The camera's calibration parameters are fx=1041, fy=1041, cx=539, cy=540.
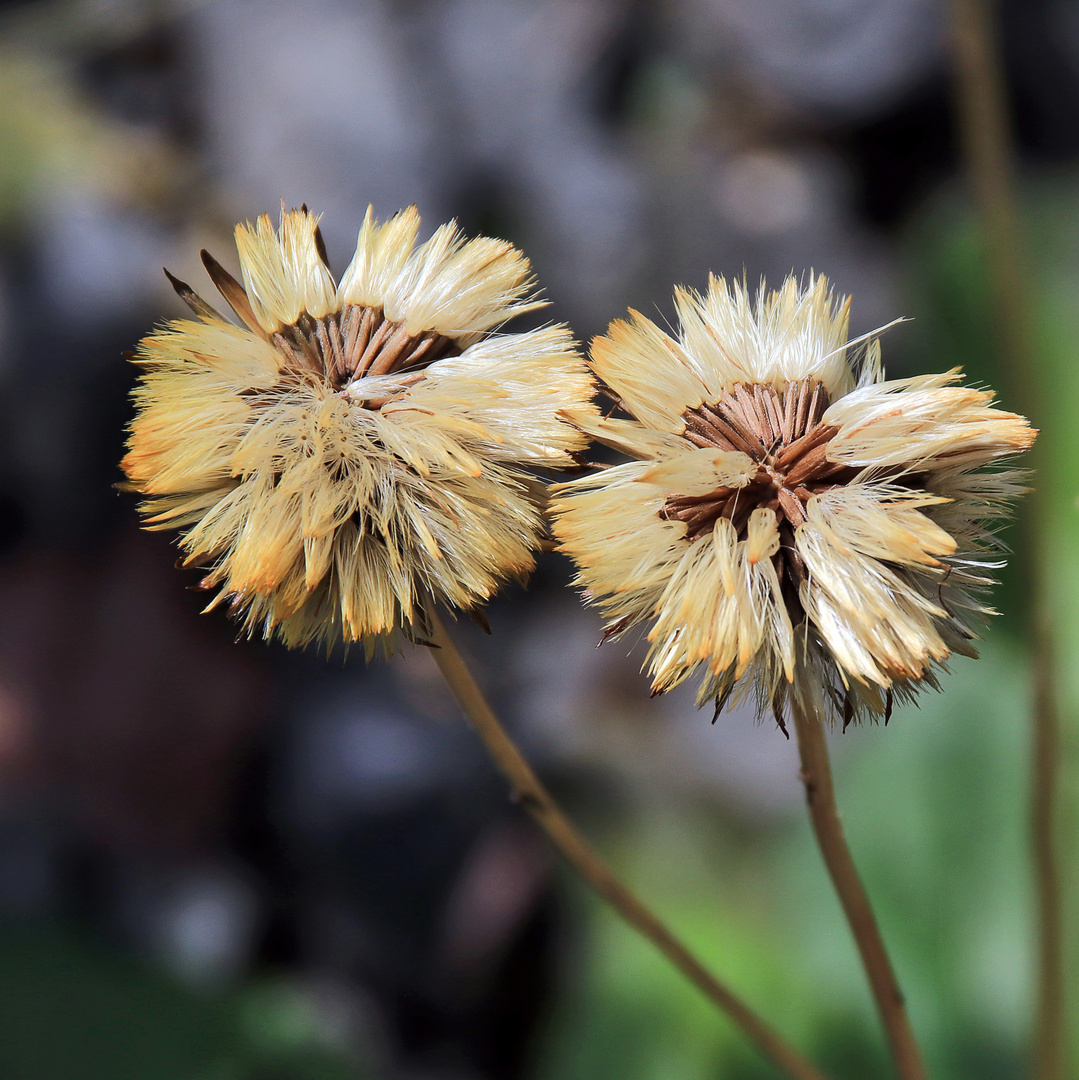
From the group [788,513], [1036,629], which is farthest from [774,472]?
[1036,629]

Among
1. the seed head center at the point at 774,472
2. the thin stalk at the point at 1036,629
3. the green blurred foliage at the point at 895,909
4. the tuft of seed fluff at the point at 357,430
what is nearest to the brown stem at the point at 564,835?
the tuft of seed fluff at the point at 357,430

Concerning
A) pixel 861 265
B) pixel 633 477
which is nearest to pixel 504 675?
pixel 861 265

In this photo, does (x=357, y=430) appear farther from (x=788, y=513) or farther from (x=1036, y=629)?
(x=1036, y=629)

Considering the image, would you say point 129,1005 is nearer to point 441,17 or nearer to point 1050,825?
point 1050,825

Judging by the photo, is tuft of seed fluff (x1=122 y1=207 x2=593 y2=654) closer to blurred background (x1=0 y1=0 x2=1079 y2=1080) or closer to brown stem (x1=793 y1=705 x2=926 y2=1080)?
brown stem (x1=793 y1=705 x2=926 y2=1080)

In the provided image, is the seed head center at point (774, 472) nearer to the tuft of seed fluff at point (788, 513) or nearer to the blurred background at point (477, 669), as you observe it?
the tuft of seed fluff at point (788, 513)

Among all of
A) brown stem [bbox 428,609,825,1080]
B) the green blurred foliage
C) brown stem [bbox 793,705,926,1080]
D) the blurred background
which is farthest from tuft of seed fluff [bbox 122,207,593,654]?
the green blurred foliage
